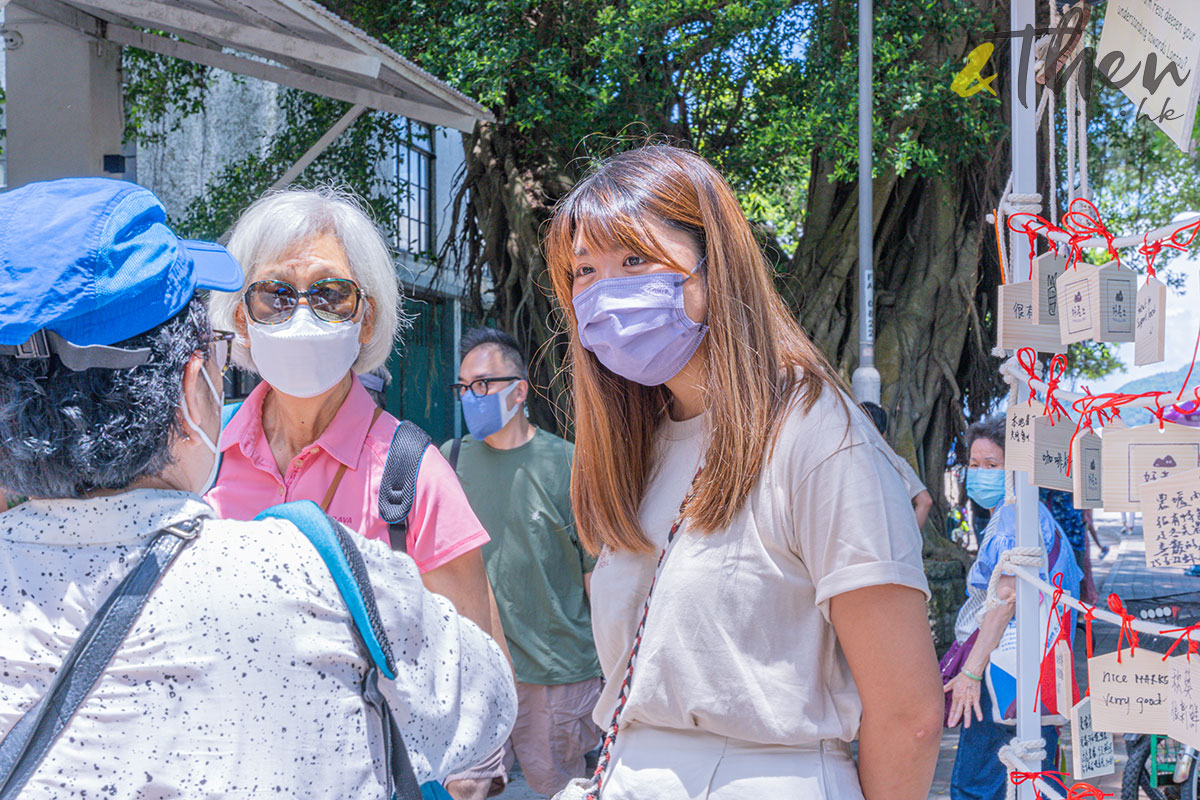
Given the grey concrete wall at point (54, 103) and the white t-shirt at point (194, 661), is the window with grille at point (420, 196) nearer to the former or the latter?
the grey concrete wall at point (54, 103)

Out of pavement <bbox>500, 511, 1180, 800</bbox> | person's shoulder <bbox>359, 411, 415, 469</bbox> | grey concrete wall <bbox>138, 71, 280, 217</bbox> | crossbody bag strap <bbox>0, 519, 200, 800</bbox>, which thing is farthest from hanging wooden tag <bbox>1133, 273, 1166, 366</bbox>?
grey concrete wall <bbox>138, 71, 280, 217</bbox>

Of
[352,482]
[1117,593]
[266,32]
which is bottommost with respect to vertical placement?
[1117,593]

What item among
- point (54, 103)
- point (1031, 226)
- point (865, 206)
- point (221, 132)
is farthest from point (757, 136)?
point (221, 132)

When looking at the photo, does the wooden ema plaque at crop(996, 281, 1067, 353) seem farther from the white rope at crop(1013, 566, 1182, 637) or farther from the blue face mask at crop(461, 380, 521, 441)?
the blue face mask at crop(461, 380, 521, 441)

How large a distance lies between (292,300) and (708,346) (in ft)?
2.83

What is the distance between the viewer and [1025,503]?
2271 millimetres

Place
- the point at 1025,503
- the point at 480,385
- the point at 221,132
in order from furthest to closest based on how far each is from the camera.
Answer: the point at 221,132 < the point at 480,385 < the point at 1025,503

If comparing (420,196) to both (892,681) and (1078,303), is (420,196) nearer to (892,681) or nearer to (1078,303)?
(1078,303)

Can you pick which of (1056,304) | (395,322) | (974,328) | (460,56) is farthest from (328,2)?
(1056,304)

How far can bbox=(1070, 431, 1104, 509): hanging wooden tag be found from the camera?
1.78 metres

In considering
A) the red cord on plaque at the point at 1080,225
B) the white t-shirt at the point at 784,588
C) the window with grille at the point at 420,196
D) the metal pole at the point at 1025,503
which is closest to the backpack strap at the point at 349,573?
the white t-shirt at the point at 784,588

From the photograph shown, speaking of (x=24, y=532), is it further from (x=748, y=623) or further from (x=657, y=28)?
(x=657, y=28)

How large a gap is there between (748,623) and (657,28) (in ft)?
20.2

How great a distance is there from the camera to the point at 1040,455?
6.56ft
